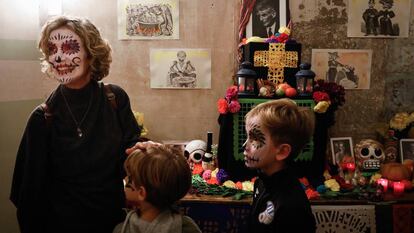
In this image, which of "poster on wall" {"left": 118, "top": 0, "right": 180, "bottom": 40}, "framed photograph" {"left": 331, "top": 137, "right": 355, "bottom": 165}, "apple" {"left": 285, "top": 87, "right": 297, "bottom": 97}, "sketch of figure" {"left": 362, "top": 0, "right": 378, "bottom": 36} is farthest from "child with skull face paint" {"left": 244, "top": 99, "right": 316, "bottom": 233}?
"sketch of figure" {"left": 362, "top": 0, "right": 378, "bottom": 36}

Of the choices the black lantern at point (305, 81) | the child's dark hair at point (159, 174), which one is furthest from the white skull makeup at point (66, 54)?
the black lantern at point (305, 81)

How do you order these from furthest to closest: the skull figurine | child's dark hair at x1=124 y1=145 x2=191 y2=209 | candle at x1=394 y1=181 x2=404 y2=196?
1. the skull figurine
2. candle at x1=394 y1=181 x2=404 y2=196
3. child's dark hair at x1=124 y1=145 x2=191 y2=209

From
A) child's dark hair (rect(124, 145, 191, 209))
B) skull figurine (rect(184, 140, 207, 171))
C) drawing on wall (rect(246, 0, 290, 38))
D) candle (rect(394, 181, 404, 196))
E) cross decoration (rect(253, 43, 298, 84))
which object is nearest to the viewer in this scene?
child's dark hair (rect(124, 145, 191, 209))

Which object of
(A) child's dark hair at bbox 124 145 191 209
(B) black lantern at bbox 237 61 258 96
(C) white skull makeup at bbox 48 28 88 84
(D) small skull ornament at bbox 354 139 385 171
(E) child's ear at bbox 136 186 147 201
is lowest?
(D) small skull ornament at bbox 354 139 385 171

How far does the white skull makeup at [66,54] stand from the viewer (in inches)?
53.1

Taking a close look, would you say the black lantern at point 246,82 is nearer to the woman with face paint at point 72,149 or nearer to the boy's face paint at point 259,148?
the boy's face paint at point 259,148

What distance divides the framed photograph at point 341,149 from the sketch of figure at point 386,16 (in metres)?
0.70

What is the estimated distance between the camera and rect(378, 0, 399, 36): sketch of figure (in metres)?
2.32

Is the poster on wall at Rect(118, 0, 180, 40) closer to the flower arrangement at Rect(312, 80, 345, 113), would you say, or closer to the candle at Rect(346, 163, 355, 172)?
the flower arrangement at Rect(312, 80, 345, 113)

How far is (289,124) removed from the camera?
50.8 inches

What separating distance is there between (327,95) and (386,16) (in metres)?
0.74

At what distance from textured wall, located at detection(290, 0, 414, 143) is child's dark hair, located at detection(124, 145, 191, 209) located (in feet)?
4.70

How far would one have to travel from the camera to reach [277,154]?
1.31 metres

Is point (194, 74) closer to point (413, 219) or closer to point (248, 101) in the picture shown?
point (248, 101)
